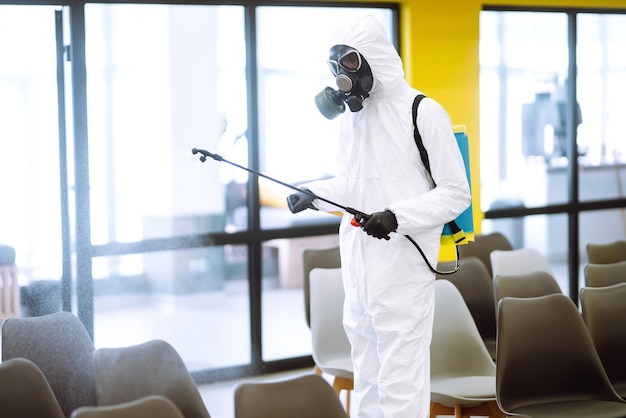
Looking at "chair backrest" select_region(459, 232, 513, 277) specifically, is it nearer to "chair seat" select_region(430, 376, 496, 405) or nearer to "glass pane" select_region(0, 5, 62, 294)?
"chair seat" select_region(430, 376, 496, 405)

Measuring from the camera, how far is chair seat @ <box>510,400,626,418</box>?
10.1 feet

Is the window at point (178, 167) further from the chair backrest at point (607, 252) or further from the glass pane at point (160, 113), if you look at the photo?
the chair backrest at point (607, 252)

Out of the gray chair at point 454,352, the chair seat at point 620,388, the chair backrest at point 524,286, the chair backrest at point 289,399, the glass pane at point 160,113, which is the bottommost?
the chair seat at point 620,388

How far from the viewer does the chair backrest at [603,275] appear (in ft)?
13.5

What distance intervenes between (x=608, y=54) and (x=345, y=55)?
4117mm

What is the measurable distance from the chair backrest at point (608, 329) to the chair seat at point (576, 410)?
0.29 metres

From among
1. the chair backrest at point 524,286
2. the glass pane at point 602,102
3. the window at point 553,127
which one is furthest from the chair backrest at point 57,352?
the glass pane at point 602,102

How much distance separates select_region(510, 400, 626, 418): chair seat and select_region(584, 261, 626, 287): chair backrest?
99 cm

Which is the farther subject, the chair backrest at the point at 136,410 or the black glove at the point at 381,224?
the black glove at the point at 381,224

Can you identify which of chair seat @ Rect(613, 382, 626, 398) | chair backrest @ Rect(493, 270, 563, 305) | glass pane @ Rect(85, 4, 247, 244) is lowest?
chair seat @ Rect(613, 382, 626, 398)

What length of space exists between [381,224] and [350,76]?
0.55 m

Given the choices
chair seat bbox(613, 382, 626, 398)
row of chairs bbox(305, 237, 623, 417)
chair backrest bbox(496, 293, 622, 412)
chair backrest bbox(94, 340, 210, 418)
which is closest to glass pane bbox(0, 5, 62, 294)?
row of chairs bbox(305, 237, 623, 417)

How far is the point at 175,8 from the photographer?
468cm

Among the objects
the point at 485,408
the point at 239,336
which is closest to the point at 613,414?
the point at 485,408
